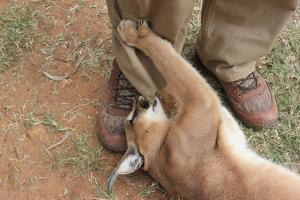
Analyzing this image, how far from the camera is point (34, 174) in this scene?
3.38 meters

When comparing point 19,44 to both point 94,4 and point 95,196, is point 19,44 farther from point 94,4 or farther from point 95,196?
point 95,196

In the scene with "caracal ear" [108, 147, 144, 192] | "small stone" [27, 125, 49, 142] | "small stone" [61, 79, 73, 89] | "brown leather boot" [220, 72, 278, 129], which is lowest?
"small stone" [27, 125, 49, 142]

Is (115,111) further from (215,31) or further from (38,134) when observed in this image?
(215,31)

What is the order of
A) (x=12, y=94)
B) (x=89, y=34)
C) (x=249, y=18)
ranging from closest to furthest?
(x=249, y=18), (x=12, y=94), (x=89, y=34)

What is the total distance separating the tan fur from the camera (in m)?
3.05

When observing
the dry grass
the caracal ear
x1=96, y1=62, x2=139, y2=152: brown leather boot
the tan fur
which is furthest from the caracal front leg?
the dry grass

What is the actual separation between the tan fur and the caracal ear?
0.12 ft

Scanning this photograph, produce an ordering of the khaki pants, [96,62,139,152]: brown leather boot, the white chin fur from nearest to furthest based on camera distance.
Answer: the khaki pants
the white chin fur
[96,62,139,152]: brown leather boot

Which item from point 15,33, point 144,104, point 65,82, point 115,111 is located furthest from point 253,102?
point 15,33

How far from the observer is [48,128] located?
3.59 metres

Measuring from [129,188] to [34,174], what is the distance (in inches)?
21.6

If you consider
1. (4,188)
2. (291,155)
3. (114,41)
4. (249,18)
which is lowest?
(4,188)

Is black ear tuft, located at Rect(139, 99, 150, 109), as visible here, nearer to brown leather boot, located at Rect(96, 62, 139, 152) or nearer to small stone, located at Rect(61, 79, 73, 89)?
brown leather boot, located at Rect(96, 62, 139, 152)

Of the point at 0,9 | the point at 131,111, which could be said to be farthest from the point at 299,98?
the point at 0,9
